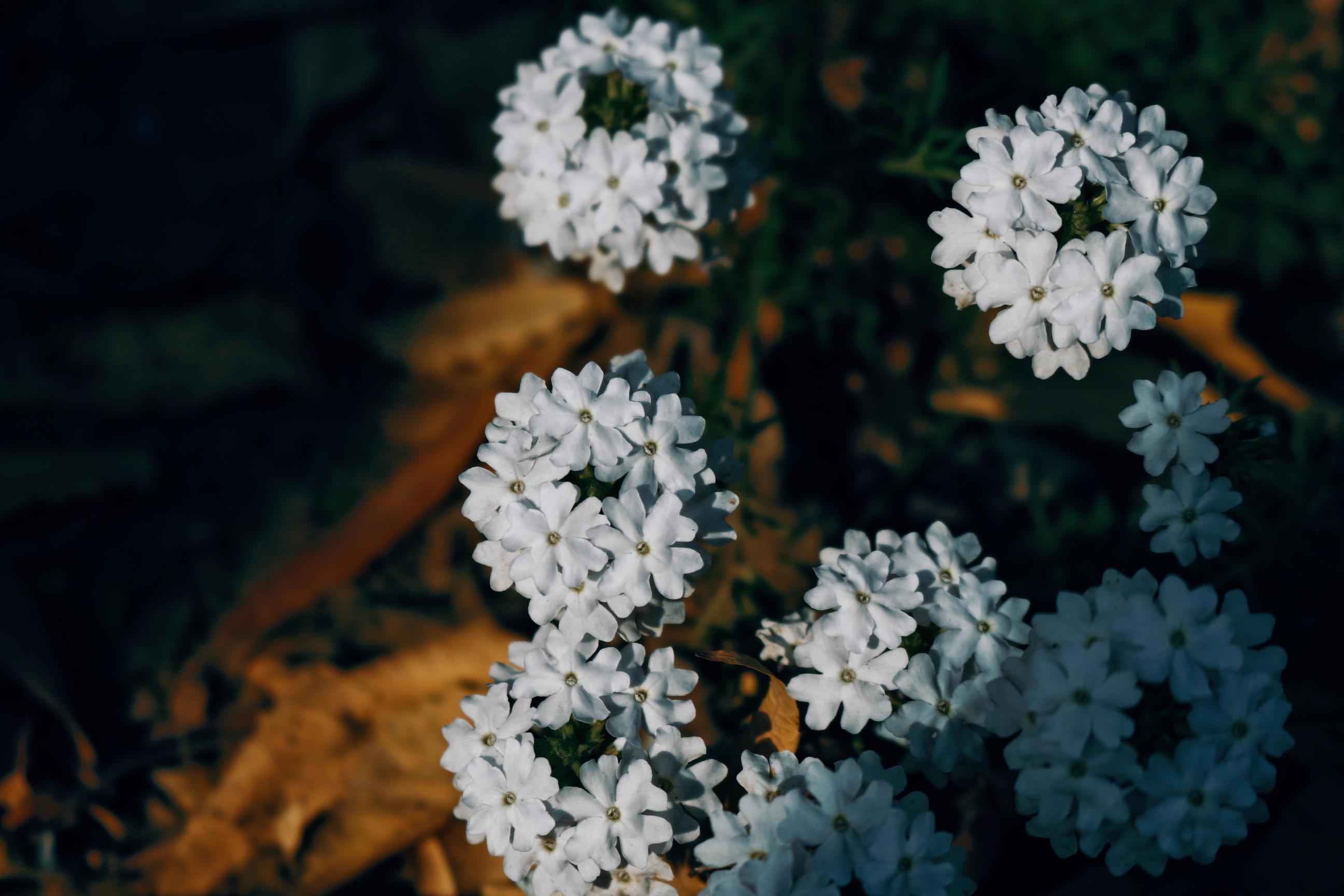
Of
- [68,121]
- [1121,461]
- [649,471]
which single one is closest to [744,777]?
[649,471]

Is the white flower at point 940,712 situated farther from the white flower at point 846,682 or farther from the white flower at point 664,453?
the white flower at point 664,453

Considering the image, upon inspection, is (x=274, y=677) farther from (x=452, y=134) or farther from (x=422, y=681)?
(x=452, y=134)

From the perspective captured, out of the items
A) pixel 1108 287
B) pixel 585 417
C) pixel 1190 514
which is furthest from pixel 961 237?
pixel 585 417

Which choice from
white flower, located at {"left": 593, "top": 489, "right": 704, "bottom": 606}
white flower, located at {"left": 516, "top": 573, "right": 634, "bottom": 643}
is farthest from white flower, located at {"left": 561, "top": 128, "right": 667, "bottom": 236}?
white flower, located at {"left": 516, "top": 573, "right": 634, "bottom": 643}

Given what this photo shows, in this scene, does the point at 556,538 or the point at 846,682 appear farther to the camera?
the point at 846,682

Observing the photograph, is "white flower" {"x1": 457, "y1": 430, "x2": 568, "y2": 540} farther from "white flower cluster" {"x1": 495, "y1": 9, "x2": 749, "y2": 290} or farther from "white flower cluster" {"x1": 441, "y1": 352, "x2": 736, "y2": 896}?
"white flower cluster" {"x1": 495, "y1": 9, "x2": 749, "y2": 290}

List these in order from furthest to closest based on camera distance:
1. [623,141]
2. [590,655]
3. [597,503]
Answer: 1. [623,141]
2. [590,655]
3. [597,503]

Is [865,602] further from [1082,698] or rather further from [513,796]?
[513,796]
